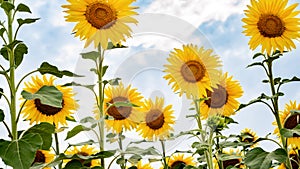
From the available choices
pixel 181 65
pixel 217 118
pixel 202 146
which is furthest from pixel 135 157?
pixel 181 65

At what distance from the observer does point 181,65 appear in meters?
4.07

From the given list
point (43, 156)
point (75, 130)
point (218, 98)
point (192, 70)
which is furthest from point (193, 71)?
point (43, 156)

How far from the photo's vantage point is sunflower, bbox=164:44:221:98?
4.00 metres

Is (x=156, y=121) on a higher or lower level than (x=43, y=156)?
higher

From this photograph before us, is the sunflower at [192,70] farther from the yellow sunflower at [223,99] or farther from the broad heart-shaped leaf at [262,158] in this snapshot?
the broad heart-shaped leaf at [262,158]

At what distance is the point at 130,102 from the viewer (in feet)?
Result: 11.9

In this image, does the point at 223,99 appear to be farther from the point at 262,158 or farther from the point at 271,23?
the point at 262,158

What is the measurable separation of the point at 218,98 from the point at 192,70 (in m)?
0.61

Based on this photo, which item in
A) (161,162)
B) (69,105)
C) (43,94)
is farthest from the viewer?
(161,162)

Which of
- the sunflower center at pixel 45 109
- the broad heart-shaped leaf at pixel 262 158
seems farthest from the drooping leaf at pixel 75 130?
the broad heart-shaped leaf at pixel 262 158

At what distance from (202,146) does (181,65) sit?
2.98 ft

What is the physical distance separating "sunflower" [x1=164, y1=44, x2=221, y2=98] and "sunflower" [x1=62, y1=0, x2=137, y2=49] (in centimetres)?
92

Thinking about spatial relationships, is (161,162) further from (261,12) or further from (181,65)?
(261,12)

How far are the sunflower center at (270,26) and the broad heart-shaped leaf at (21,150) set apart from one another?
2288mm
